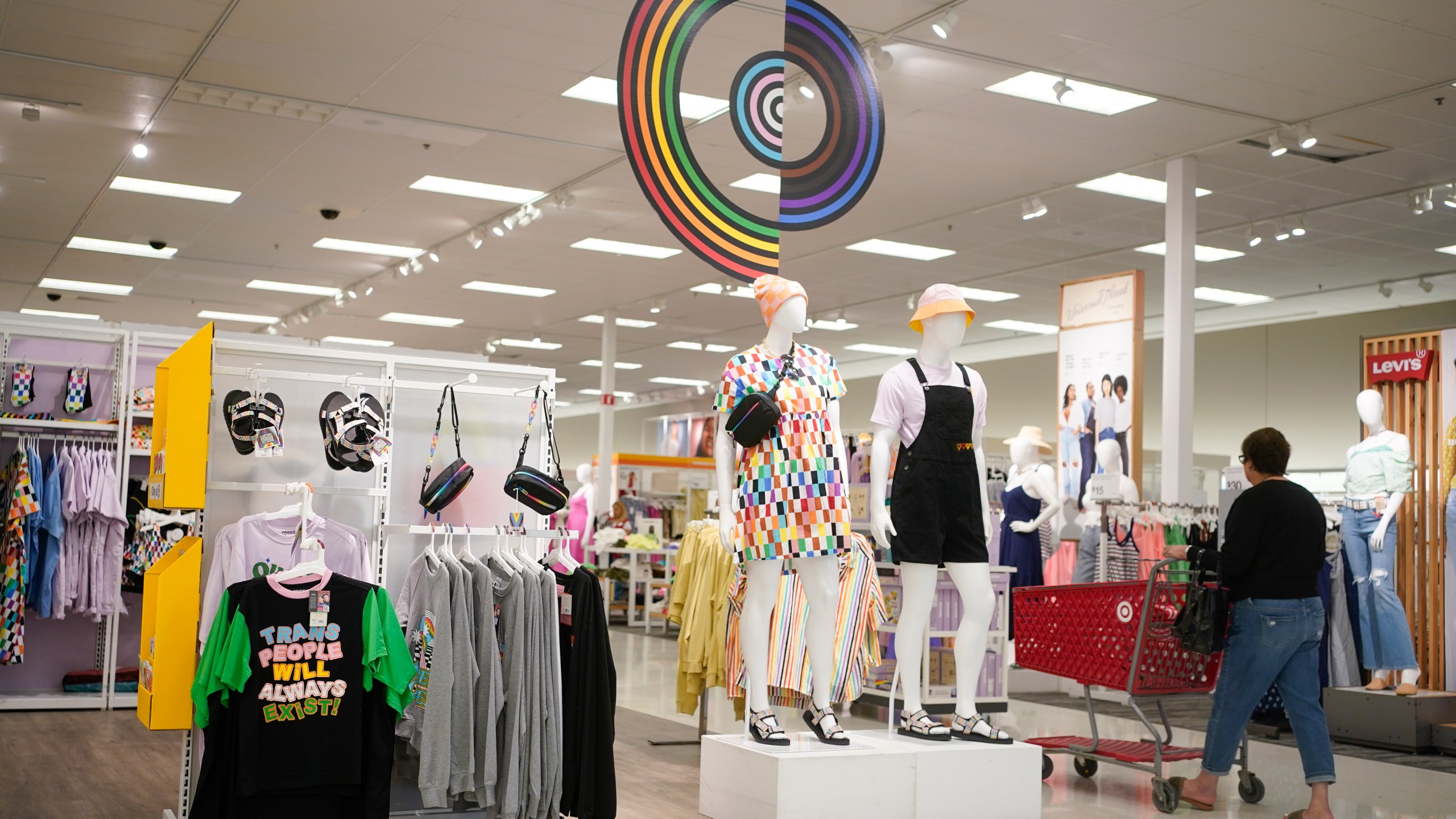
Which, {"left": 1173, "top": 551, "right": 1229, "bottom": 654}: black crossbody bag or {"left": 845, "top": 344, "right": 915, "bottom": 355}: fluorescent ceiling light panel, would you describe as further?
{"left": 845, "top": 344, "right": 915, "bottom": 355}: fluorescent ceiling light panel

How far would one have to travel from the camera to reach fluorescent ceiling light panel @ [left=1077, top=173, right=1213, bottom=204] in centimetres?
1005

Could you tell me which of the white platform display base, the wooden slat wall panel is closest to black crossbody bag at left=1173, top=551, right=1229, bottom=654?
the white platform display base

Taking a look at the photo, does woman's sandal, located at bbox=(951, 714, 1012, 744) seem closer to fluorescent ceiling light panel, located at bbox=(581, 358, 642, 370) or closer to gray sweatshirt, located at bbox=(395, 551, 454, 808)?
gray sweatshirt, located at bbox=(395, 551, 454, 808)

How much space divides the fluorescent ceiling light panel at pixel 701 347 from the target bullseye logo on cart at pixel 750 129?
1556cm

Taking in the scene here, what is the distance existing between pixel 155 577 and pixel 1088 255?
10782 millimetres

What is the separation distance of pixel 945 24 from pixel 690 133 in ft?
9.14

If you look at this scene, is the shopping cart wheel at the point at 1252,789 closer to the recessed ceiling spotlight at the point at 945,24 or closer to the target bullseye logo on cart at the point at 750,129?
the target bullseye logo on cart at the point at 750,129

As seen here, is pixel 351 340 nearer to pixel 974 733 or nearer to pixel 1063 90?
pixel 1063 90

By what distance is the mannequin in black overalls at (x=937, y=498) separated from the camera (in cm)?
426

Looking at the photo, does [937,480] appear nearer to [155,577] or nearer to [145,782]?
[155,577]

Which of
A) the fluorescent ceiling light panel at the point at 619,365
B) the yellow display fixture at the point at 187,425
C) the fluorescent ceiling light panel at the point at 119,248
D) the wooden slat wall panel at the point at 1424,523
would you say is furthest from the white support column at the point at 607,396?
the yellow display fixture at the point at 187,425

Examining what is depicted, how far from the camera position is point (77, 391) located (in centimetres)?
682

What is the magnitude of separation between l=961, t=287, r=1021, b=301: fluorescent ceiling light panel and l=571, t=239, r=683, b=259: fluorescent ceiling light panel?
370cm

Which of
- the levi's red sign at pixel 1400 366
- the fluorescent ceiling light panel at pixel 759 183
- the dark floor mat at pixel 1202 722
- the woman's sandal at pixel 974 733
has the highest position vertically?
the fluorescent ceiling light panel at pixel 759 183
